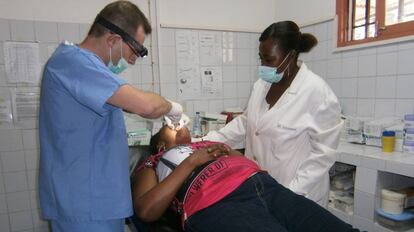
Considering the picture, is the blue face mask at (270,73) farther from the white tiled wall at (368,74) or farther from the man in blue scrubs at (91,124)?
the white tiled wall at (368,74)

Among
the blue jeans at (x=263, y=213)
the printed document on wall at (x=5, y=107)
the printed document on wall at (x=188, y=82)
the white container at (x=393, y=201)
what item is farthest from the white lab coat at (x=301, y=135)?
the printed document on wall at (x=5, y=107)

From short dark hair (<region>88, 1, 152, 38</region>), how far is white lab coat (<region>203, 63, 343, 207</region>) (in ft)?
2.42

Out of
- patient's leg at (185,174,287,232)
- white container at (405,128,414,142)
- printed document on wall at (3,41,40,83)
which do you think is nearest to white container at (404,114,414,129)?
white container at (405,128,414,142)

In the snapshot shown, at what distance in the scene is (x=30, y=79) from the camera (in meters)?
2.14

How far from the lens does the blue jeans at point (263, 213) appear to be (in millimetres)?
1070

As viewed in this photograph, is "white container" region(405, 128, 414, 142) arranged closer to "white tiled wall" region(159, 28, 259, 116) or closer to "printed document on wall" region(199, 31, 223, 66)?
"white tiled wall" region(159, 28, 259, 116)

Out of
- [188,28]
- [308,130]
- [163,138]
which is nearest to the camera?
[308,130]

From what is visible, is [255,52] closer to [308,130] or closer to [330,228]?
[308,130]

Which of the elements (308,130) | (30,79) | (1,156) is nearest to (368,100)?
(308,130)

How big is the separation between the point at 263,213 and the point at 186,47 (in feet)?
5.93

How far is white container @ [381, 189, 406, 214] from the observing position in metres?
1.68

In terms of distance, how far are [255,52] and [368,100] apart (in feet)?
3.73

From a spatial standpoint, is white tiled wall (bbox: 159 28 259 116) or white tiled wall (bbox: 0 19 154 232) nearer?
white tiled wall (bbox: 0 19 154 232)

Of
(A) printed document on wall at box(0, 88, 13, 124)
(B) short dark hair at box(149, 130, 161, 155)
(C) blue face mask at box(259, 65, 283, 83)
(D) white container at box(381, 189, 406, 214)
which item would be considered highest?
(C) blue face mask at box(259, 65, 283, 83)
